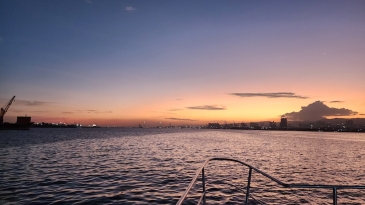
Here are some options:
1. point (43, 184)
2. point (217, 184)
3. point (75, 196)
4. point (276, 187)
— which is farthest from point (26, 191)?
point (276, 187)

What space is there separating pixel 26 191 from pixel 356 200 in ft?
76.3

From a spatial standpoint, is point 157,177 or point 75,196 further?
point 157,177

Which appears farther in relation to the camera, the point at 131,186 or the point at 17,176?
the point at 17,176

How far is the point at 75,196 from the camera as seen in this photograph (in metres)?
15.9

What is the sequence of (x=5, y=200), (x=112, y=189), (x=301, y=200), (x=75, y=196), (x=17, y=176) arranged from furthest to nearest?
(x=17, y=176) → (x=112, y=189) → (x=301, y=200) → (x=75, y=196) → (x=5, y=200)

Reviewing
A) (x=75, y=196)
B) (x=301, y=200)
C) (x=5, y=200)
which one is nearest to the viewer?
(x=5, y=200)

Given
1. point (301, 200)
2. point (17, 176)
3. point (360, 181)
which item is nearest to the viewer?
point (301, 200)

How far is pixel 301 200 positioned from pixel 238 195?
14.0 ft

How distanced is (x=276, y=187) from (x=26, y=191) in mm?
18880

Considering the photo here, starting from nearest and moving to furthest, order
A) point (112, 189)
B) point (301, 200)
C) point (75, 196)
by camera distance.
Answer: point (75, 196) → point (301, 200) → point (112, 189)

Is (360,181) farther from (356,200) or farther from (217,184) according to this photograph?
(217,184)

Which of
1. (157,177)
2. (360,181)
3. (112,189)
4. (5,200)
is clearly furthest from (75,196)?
(360,181)

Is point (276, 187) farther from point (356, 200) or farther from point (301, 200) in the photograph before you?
point (356, 200)

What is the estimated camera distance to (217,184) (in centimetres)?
2062
